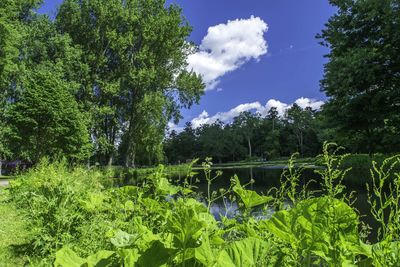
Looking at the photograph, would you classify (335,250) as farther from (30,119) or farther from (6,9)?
(6,9)

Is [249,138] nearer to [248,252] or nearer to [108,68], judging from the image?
[108,68]

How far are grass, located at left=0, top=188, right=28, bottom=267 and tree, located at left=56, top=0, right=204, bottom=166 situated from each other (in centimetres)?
2327

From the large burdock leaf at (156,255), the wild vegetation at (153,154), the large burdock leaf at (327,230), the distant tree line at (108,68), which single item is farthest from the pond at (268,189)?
the distant tree line at (108,68)

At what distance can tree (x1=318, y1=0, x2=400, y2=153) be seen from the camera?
11789 millimetres

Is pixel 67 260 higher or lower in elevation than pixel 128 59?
lower

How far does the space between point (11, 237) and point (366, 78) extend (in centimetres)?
1101

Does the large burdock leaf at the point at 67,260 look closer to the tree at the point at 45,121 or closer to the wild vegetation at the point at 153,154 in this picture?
the wild vegetation at the point at 153,154

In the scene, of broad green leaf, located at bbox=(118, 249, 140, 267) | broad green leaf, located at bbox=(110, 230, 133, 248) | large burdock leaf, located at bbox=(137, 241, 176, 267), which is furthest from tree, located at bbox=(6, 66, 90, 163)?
large burdock leaf, located at bbox=(137, 241, 176, 267)

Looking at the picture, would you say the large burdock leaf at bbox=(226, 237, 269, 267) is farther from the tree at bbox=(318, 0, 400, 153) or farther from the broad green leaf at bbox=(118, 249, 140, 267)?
the tree at bbox=(318, 0, 400, 153)

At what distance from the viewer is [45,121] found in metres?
22.4

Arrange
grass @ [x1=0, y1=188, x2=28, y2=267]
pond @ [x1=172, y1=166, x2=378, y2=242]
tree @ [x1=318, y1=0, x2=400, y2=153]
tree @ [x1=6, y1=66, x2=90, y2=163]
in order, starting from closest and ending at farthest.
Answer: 1. pond @ [x1=172, y1=166, x2=378, y2=242]
2. grass @ [x1=0, y1=188, x2=28, y2=267]
3. tree @ [x1=318, y1=0, x2=400, y2=153]
4. tree @ [x1=6, y1=66, x2=90, y2=163]

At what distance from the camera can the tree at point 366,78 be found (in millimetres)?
11789

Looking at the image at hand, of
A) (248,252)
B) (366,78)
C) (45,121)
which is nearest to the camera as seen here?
(248,252)

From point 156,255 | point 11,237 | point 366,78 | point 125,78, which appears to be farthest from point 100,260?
point 125,78
